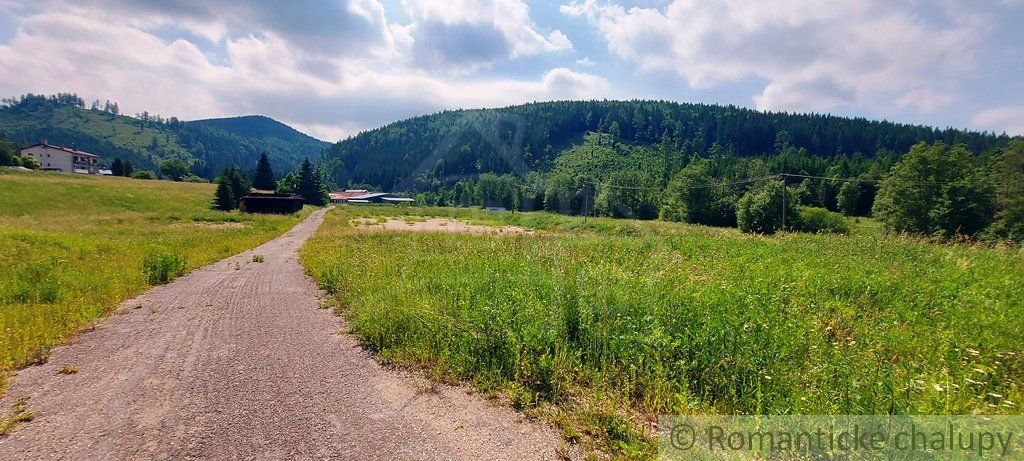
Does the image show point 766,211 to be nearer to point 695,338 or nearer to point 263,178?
point 695,338

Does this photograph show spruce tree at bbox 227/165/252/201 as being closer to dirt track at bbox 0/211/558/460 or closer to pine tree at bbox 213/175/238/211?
pine tree at bbox 213/175/238/211

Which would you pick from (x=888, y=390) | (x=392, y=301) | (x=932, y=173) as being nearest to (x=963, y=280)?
(x=888, y=390)

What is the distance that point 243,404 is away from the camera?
16.2 feet

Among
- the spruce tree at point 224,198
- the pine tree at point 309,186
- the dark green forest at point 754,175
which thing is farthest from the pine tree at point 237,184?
the dark green forest at point 754,175

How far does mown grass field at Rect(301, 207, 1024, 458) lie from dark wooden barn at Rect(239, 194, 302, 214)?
228ft

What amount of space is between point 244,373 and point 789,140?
194979 mm

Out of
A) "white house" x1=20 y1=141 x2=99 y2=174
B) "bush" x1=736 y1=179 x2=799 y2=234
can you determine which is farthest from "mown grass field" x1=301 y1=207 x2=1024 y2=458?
"white house" x1=20 y1=141 x2=99 y2=174

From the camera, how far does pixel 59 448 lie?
3988 millimetres

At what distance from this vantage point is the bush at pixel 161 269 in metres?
12.6

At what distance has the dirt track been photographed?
160 inches

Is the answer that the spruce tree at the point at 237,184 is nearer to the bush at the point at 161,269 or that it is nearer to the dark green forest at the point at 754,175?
the dark green forest at the point at 754,175

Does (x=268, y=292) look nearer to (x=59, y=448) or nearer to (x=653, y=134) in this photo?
(x=59, y=448)

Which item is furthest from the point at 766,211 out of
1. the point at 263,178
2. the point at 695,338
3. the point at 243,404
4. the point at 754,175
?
the point at 263,178

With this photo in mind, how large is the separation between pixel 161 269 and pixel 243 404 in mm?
11412
